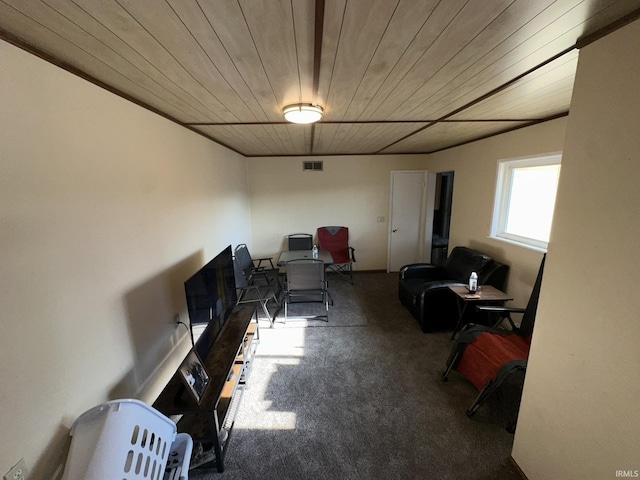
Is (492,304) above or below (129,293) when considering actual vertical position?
below

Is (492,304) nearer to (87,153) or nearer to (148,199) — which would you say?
(148,199)

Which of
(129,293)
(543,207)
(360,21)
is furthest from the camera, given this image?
(543,207)

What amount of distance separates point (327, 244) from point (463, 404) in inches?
130

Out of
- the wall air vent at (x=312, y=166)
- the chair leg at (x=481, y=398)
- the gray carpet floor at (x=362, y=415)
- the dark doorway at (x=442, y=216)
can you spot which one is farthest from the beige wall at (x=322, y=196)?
the chair leg at (x=481, y=398)

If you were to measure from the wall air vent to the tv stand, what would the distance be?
11.0 feet

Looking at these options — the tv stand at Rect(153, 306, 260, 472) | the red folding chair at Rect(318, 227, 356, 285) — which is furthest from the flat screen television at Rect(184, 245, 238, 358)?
the red folding chair at Rect(318, 227, 356, 285)

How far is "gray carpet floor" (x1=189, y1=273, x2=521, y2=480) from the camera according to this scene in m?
1.62

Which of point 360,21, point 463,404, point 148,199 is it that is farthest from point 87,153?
point 463,404

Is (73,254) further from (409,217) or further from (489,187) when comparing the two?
(409,217)

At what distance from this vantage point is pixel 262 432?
6.11 feet

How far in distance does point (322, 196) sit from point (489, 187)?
8.85 ft

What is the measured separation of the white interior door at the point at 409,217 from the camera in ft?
16.1

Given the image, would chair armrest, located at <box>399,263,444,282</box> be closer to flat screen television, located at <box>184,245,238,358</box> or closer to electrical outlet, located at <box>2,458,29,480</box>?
flat screen television, located at <box>184,245,238,358</box>

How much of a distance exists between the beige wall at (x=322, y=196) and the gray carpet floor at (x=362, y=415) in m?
2.34
